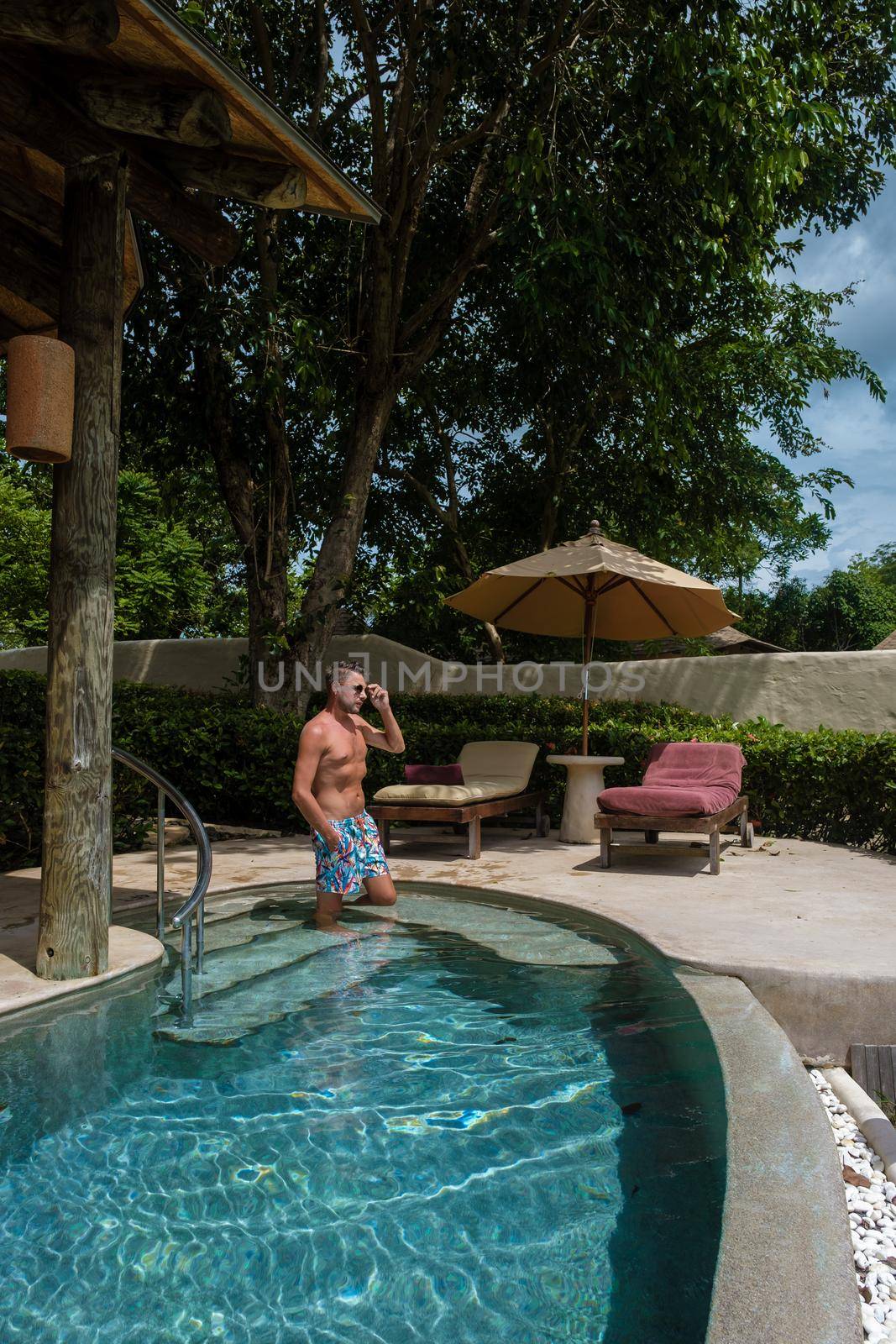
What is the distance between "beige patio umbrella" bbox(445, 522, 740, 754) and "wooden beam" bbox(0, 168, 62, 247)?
4541 mm

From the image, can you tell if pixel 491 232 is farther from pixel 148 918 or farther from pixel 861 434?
pixel 861 434

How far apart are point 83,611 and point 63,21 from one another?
7.07 feet

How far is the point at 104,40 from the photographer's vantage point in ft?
11.4

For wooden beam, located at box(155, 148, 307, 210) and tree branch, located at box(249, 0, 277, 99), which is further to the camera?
tree branch, located at box(249, 0, 277, 99)

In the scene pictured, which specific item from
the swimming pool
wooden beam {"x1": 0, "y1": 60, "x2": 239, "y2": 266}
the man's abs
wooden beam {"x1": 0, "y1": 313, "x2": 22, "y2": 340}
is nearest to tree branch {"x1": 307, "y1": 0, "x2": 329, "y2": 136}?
wooden beam {"x1": 0, "y1": 313, "x2": 22, "y2": 340}

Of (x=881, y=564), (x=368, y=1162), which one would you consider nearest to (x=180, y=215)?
(x=368, y=1162)

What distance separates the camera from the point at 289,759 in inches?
393

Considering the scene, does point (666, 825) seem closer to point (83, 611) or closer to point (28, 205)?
point (83, 611)

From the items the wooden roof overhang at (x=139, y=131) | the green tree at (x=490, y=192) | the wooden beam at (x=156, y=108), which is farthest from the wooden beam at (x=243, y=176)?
the green tree at (x=490, y=192)

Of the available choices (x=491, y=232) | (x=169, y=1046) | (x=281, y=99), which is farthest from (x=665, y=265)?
(x=169, y=1046)

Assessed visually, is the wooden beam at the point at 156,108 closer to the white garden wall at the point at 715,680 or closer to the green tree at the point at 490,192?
the green tree at the point at 490,192

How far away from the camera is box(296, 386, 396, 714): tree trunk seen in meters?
11.1

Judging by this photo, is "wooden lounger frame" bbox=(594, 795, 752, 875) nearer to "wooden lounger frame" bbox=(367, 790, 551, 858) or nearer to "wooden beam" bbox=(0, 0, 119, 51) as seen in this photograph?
"wooden lounger frame" bbox=(367, 790, 551, 858)

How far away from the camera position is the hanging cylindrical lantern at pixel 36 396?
3.87m
